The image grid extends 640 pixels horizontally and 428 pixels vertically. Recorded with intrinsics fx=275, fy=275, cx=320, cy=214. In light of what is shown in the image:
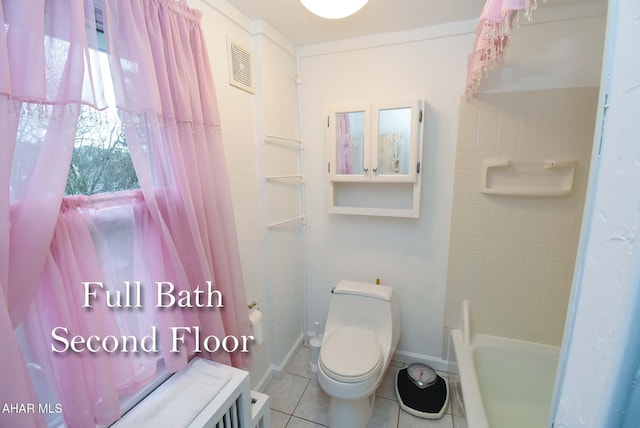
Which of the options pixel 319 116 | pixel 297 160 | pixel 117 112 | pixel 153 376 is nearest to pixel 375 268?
pixel 297 160

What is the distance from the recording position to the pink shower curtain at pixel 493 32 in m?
0.79

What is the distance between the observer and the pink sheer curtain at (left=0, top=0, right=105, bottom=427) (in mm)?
594

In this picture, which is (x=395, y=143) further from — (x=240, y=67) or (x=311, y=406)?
(x=311, y=406)

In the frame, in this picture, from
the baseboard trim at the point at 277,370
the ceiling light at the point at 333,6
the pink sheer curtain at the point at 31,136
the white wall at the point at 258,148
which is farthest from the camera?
the baseboard trim at the point at 277,370

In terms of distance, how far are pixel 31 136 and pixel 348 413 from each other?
1751 millimetres

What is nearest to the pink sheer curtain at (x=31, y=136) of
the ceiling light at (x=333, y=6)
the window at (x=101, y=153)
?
the window at (x=101, y=153)

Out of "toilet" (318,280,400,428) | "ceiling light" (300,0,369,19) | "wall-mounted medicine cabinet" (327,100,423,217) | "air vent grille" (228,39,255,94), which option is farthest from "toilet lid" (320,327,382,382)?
"ceiling light" (300,0,369,19)

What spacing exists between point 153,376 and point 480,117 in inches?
82.1

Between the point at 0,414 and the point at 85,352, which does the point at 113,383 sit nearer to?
the point at 85,352

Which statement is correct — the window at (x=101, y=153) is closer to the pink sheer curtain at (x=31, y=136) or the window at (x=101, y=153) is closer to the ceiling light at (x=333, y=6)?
the pink sheer curtain at (x=31, y=136)

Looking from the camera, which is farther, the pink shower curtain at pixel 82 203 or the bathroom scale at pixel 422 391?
the bathroom scale at pixel 422 391

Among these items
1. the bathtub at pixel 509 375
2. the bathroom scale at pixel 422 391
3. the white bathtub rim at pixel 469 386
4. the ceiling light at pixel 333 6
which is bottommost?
the bathroom scale at pixel 422 391

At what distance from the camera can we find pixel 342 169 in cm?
188

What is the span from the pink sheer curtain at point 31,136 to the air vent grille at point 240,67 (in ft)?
2.36
